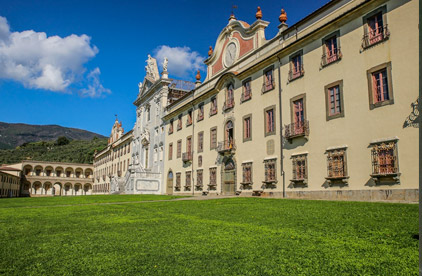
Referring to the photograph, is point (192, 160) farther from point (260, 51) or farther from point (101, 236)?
point (101, 236)

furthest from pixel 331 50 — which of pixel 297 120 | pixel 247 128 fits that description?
pixel 247 128

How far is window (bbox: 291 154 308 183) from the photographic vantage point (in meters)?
19.8

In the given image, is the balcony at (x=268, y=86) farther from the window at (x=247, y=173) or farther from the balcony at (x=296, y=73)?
the window at (x=247, y=173)

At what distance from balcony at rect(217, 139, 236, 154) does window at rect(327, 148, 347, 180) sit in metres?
10.3

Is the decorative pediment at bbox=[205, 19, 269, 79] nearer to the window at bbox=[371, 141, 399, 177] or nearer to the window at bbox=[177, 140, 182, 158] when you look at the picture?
the window at bbox=[177, 140, 182, 158]

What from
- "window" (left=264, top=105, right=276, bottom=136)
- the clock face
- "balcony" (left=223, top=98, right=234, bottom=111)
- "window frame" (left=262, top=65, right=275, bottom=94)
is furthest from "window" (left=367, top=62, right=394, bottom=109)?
the clock face

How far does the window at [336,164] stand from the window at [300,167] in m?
1.71

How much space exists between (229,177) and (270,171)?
608 cm

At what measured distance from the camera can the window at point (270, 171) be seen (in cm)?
2230

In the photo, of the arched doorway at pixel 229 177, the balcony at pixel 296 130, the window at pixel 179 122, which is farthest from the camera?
the window at pixel 179 122

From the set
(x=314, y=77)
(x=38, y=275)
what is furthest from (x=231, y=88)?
(x=38, y=275)

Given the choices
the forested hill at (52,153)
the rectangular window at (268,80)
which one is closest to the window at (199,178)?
the rectangular window at (268,80)

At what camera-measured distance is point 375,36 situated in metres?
16.4

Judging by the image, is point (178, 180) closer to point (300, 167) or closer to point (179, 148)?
point (179, 148)
